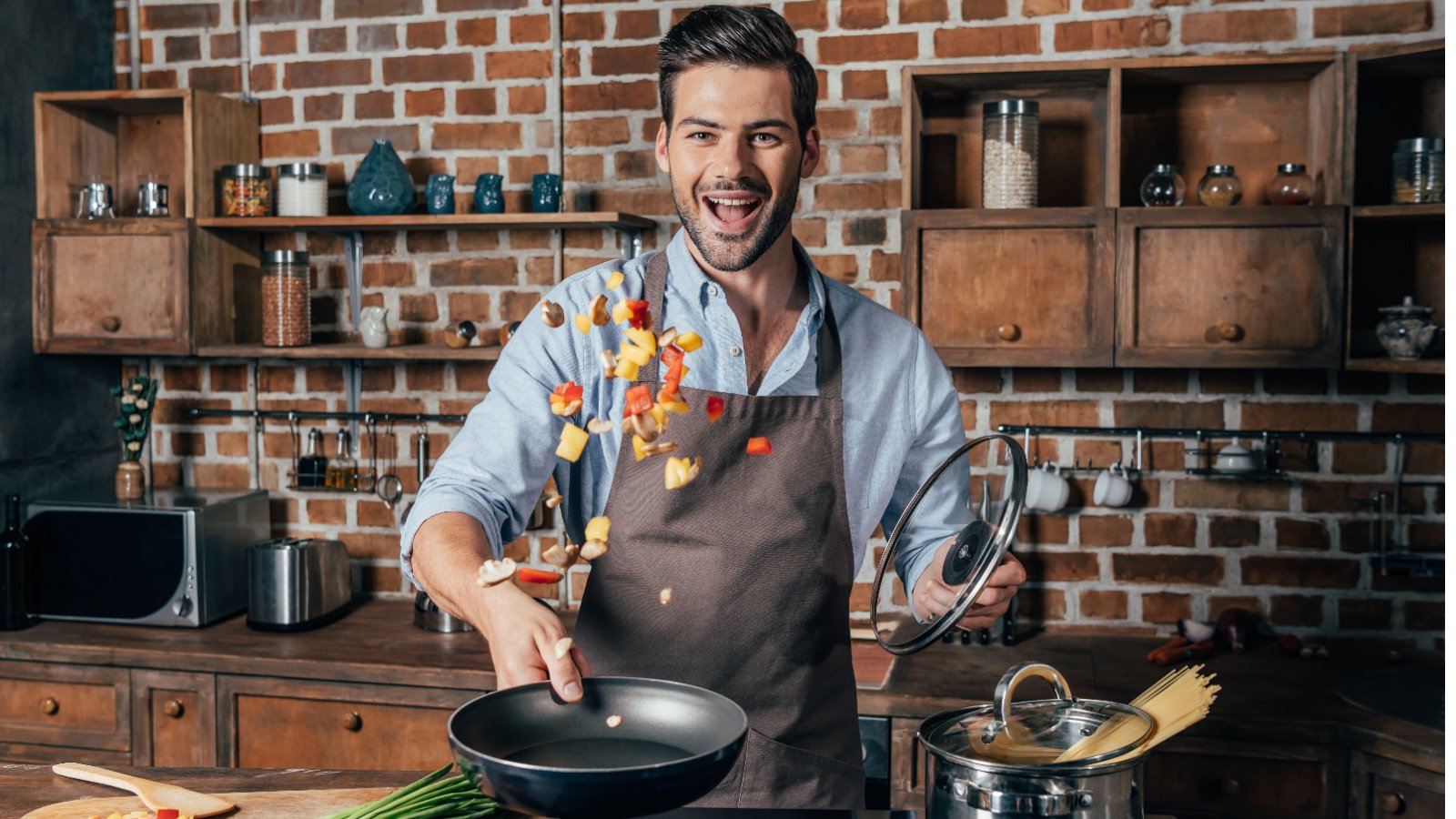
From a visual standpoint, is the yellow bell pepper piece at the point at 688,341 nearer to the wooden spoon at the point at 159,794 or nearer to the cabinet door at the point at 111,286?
the wooden spoon at the point at 159,794

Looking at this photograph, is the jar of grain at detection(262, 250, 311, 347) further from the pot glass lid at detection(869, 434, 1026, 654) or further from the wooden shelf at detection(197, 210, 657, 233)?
the pot glass lid at detection(869, 434, 1026, 654)

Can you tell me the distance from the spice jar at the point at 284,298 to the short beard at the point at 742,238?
5.06ft

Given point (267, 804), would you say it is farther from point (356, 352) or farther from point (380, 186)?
point (380, 186)

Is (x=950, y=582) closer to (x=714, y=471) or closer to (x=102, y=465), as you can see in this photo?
(x=714, y=471)

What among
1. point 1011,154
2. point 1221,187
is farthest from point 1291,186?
point 1011,154

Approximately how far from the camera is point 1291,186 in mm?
2582

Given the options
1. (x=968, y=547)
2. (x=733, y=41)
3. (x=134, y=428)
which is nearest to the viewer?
(x=968, y=547)

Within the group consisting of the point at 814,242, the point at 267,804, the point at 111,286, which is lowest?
the point at 267,804

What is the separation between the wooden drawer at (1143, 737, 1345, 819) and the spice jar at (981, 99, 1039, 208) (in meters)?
1.15

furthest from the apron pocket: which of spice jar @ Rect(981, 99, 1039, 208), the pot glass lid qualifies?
spice jar @ Rect(981, 99, 1039, 208)

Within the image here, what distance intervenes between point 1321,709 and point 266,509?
8.18 ft

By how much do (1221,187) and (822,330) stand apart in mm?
1165

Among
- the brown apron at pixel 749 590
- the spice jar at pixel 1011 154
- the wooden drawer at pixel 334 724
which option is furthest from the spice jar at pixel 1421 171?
the wooden drawer at pixel 334 724

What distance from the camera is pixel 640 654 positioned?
178 centimetres
